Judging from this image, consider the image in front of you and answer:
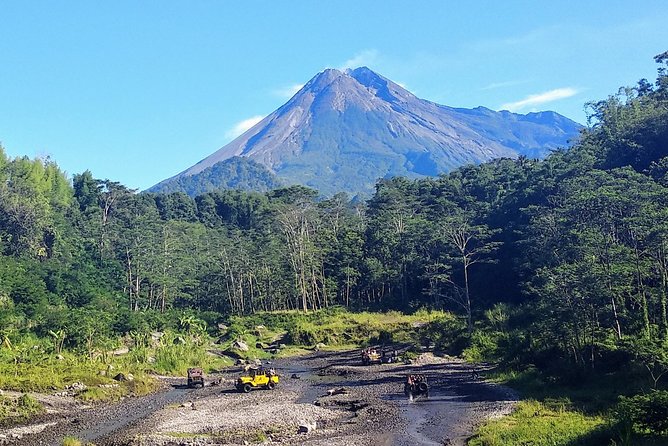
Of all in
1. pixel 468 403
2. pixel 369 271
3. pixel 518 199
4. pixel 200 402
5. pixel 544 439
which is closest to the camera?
pixel 544 439

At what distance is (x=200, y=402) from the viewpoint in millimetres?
29797

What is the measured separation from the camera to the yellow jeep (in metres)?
33.3

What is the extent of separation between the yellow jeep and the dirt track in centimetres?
62

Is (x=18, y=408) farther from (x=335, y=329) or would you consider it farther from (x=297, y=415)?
(x=335, y=329)

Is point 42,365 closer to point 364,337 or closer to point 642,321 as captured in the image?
point 364,337

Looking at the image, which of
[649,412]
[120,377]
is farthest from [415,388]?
[120,377]

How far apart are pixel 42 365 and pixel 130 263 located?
39482mm

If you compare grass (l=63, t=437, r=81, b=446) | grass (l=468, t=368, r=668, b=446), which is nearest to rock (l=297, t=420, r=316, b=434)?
grass (l=468, t=368, r=668, b=446)

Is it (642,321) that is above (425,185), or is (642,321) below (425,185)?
below

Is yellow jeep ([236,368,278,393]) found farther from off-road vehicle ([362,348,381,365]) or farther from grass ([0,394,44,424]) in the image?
grass ([0,394,44,424])

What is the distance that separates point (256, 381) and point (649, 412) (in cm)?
2349

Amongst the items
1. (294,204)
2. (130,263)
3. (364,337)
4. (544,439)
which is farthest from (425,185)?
(544,439)

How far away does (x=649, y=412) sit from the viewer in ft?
46.0

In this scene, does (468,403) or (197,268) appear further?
(197,268)
